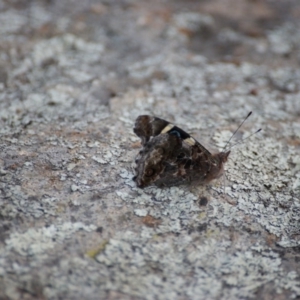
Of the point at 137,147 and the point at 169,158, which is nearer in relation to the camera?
the point at 169,158

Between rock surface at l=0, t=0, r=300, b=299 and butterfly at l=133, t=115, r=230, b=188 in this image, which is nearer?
rock surface at l=0, t=0, r=300, b=299

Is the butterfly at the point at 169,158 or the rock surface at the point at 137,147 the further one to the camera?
the butterfly at the point at 169,158

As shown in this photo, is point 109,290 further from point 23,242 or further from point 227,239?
point 227,239

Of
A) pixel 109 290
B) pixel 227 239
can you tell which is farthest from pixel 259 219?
pixel 109 290
